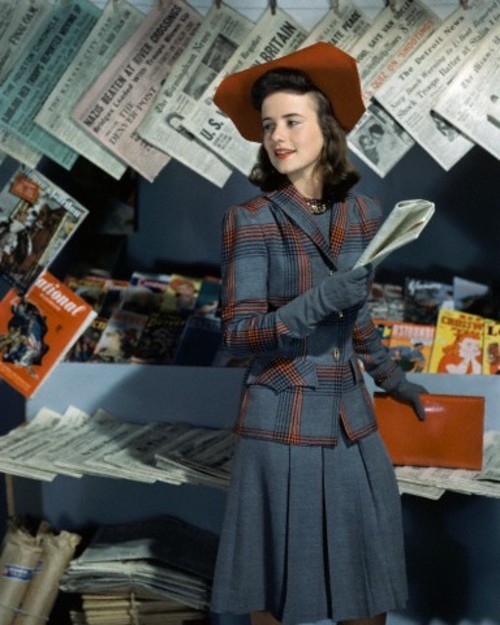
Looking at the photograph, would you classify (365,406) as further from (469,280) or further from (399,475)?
(469,280)

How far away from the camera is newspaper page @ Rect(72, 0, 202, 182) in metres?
2.17

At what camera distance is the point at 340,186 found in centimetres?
182

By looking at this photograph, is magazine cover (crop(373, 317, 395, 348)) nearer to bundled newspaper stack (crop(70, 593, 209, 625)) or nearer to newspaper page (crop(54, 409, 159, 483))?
newspaper page (crop(54, 409, 159, 483))

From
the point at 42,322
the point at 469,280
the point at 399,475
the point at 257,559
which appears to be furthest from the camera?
the point at 469,280

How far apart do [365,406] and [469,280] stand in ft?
2.86

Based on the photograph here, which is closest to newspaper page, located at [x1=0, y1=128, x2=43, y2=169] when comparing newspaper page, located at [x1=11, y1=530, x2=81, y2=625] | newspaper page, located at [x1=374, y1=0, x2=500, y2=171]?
newspaper page, located at [x1=374, y1=0, x2=500, y2=171]

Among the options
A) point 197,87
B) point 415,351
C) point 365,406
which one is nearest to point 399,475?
point 365,406

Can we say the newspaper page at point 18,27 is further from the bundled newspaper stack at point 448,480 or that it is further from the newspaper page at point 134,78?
the bundled newspaper stack at point 448,480

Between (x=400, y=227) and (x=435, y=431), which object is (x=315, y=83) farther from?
(x=435, y=431)

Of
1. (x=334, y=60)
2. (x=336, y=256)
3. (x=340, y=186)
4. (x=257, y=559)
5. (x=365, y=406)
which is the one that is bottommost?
(x=257, y=559)

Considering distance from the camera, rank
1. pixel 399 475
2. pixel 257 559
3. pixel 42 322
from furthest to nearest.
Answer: pixel 42 322
pixel 399 475
pixel 257 559

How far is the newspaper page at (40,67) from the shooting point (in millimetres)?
2193

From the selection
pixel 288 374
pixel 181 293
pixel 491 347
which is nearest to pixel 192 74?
pixel 181 293

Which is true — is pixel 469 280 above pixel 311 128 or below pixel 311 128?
above
